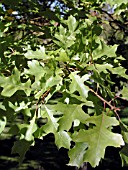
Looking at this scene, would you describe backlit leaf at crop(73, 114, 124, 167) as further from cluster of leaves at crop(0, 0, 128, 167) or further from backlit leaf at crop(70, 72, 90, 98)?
backlit leaf at crop(70, 72, 90, 98)

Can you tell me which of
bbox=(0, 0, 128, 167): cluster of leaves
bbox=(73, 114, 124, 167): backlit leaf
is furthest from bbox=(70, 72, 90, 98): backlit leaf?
bbox=(73, 114, 124, 167): backlit leaf

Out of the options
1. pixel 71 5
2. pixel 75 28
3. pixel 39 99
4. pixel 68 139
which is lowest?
pixel 68 139

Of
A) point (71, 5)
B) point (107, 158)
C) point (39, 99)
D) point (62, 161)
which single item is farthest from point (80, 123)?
point (107, 158)

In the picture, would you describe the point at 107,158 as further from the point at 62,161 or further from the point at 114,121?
the point at 114,121

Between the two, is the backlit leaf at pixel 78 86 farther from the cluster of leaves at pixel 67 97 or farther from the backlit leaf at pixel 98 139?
the backlit leaf at pixel 98 139

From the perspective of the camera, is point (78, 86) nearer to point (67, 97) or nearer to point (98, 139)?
point (67, 97)

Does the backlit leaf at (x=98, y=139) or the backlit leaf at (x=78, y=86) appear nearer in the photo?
the backlit leaf at (x=98, y=139)

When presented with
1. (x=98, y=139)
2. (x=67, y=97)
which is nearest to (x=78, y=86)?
(x=67, y=97)

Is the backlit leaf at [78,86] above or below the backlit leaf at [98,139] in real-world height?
above

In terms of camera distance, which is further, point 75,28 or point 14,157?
point 14,157

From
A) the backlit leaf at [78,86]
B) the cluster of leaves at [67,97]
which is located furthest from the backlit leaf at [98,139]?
the backlit leaf at [78,86]

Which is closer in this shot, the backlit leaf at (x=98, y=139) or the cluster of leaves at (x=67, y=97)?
the backlit leaf at (x=98, y=139)
